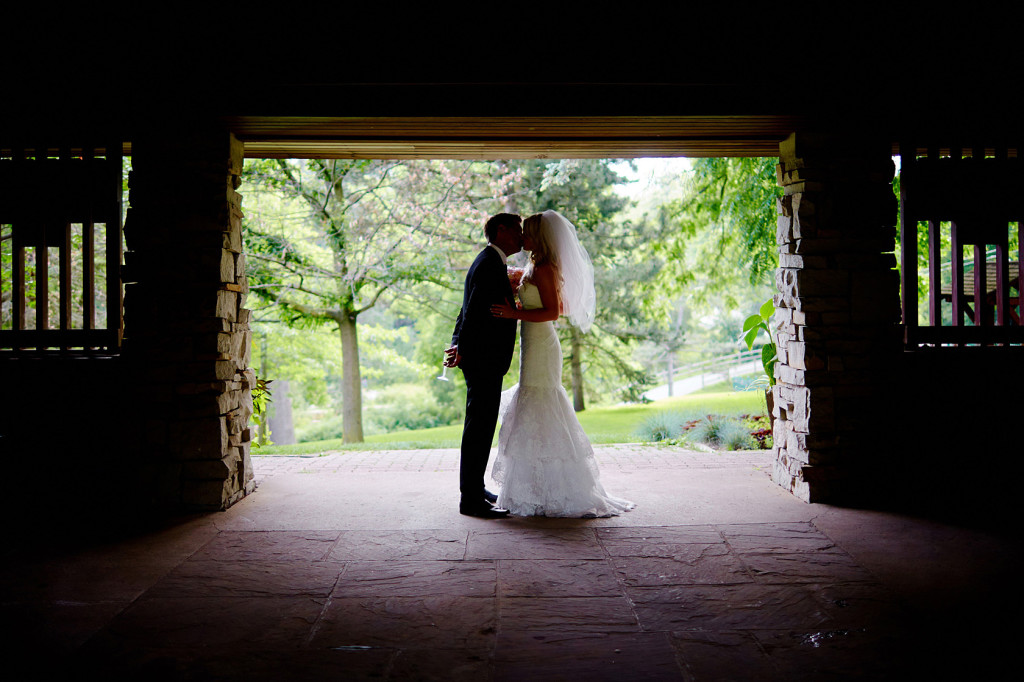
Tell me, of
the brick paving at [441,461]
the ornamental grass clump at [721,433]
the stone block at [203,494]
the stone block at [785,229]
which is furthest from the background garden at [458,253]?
the stone block at [203,494]

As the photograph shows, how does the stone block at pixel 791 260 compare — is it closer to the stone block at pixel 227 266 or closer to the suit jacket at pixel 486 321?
the suit jacket at pixel 486 321

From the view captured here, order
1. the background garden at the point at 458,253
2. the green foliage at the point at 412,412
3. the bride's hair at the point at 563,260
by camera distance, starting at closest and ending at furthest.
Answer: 1. the bride's hair at the point at 563,260
2. the background garden at the point at 458,253
3. the green foliage at the point at 412,412

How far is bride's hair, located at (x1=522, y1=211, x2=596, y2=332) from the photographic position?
489cm

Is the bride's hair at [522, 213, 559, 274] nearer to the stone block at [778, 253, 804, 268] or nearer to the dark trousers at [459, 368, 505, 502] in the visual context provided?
the dark trousers at [459, 368, 505, 502]

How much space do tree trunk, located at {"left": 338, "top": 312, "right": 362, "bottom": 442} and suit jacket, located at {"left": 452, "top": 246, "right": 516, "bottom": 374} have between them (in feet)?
24.2

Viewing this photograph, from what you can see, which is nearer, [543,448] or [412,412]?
[543,448]

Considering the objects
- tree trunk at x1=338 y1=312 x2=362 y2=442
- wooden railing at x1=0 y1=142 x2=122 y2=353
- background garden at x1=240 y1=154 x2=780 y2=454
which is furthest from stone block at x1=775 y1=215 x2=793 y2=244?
tree trunk at x1=338 y1=312 x2=362 y2=442

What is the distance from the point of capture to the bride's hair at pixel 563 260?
489 centimetres

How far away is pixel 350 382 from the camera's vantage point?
12.1 meters

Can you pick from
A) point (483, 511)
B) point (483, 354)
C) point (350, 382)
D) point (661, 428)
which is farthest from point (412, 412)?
point (483, 354)

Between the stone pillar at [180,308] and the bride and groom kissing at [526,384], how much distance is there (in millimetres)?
1683

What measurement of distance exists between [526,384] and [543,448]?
46 centimetres

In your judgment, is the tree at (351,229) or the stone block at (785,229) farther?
the tree at (351,229)

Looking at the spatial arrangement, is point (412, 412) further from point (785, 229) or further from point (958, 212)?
point (958, 212)
